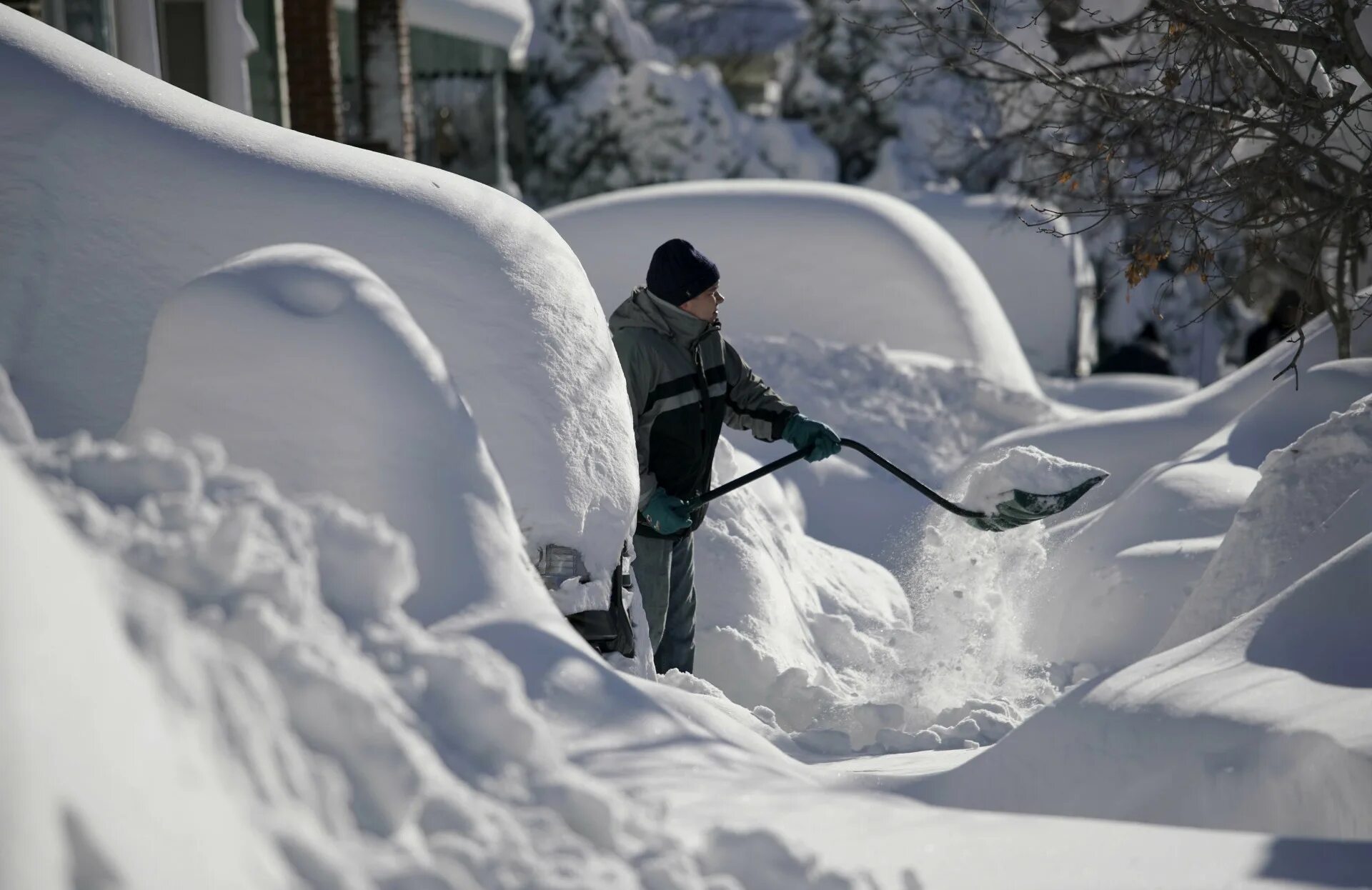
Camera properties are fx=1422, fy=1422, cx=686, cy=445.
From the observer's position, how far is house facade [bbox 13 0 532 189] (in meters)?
7.30

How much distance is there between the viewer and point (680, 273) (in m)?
4.69

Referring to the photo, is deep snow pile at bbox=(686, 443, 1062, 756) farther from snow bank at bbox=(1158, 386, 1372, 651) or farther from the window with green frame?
the window with green frame

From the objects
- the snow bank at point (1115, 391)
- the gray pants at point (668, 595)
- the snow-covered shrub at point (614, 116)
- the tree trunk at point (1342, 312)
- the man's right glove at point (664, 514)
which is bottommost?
the snow bank at point (1115, 391)

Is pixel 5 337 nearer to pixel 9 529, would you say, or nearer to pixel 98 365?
pixel 98 365

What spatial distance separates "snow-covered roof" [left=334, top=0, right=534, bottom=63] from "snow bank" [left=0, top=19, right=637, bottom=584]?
8.84m

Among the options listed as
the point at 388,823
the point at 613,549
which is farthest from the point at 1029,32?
the point at 388,823

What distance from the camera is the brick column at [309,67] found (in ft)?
32.3

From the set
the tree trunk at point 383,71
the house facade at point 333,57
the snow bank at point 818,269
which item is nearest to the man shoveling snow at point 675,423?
the house facade at point 333,57

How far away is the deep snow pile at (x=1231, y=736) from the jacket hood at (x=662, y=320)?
2.02m

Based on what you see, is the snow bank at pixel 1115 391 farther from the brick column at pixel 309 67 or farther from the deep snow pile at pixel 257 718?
the deep snow pile at pixel 257 718

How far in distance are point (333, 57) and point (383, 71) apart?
3.94 ft

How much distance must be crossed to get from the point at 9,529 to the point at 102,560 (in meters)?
0.35

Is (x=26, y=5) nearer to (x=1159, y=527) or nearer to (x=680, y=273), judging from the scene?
(x=680, y=273)

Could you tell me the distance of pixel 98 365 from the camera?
3.50 m
